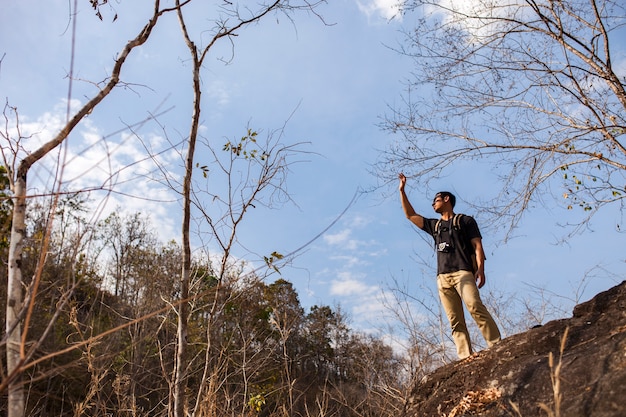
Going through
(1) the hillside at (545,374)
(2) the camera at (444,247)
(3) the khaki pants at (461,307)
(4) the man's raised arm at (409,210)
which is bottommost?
(1) the hillside at (545,374)

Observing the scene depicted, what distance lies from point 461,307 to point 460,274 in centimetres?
34

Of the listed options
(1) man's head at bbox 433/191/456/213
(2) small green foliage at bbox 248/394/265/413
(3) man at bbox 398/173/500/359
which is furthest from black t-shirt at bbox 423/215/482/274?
(2) small green foliage at bbox 248/394/265/413

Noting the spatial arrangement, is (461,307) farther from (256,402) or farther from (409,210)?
(256,402)

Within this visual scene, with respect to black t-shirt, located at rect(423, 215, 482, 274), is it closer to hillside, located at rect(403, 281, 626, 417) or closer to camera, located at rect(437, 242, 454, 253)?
camera, located at rect(437, 242, 454, 253)

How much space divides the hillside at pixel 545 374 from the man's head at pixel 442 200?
1.29m

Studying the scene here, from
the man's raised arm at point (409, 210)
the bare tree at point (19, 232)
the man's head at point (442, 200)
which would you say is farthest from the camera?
the man's raised arm at point (409, 210)

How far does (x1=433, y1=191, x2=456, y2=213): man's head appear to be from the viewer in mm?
4589

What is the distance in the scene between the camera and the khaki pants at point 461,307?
411 centimetres

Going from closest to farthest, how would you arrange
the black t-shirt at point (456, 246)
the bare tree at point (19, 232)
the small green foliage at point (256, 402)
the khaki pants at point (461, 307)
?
the bare tree at point (19, 232), the khaki pants at point (461, 307), the black t-shirt at point (456, 246), the small green foliage at point (256, 402)

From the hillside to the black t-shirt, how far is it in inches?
28.6

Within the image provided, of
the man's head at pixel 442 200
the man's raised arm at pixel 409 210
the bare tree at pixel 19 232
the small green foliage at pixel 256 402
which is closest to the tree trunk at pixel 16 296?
the bare tree at pixel 19 232

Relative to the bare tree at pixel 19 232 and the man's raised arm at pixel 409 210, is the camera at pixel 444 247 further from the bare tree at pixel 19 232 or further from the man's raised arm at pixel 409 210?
the bare tree at pixel 19 232

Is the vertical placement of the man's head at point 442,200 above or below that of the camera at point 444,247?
above

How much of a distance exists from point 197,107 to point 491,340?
10.0 ft
